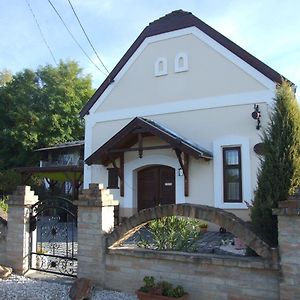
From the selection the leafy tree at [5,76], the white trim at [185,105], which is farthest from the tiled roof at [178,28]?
the leafy tree at [5,76]

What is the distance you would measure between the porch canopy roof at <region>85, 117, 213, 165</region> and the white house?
0.03 metres

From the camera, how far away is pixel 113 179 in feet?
44.9

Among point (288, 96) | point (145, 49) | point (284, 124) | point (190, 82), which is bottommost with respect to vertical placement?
point (284, 124)

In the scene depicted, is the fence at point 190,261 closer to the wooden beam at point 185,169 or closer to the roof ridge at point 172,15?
the wooden beam at point 185,169

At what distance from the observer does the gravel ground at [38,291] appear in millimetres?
5742

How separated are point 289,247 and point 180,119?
825 cm

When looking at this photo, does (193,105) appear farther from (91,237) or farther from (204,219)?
(204,219)

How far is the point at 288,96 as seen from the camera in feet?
18.8

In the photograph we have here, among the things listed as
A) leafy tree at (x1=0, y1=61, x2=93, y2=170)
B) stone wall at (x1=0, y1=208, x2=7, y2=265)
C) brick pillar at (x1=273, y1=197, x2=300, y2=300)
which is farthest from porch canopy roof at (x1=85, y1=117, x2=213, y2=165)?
leafy tree at (x1=0, y1=61, x2=93, y2=170)

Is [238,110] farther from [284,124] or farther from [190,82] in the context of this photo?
[284,124]

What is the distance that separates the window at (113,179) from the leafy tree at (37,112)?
1472 cm

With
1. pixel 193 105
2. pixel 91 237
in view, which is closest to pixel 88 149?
pixel 193 105

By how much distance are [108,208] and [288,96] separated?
3.17 metres

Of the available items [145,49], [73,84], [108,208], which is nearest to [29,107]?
[73,84]
